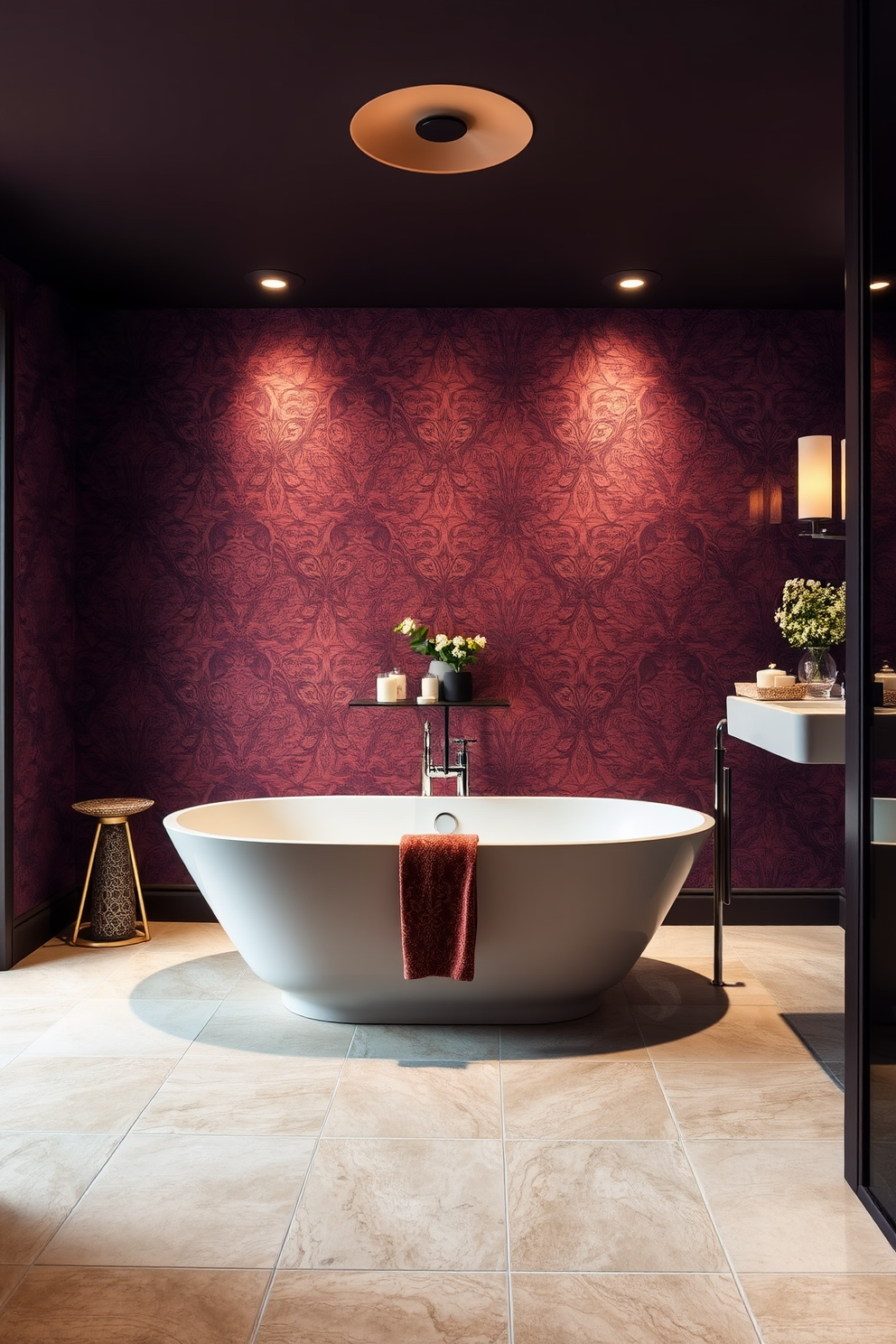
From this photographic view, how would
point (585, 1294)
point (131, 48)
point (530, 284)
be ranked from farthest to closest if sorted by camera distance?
point (530, 284)
point (131, 48)
point (585, 1294)

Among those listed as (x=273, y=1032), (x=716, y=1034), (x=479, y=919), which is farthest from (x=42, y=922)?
(x=716, y=1034)

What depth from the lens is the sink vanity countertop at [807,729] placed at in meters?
2.03

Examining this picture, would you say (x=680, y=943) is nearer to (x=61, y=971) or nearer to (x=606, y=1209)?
(x=606, y=1209)

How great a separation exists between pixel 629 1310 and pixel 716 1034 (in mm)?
1355

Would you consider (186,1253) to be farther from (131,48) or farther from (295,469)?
(295,469)

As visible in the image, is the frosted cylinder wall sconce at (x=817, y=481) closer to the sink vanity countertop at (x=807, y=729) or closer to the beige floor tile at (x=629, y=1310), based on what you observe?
the sink vanity countertop at (x=807, y=729)

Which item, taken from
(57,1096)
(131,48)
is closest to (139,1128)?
(57,1096)

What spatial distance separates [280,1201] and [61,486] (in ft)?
10.0

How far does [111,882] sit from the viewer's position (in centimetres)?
404

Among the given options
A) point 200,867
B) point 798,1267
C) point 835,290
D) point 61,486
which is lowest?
point 798,1267

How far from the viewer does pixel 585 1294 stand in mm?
1803

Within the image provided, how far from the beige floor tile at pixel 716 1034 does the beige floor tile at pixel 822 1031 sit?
0.03m

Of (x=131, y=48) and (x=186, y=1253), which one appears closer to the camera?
(x=186, y=1253)

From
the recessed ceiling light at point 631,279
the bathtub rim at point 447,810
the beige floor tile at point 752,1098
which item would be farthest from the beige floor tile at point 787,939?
the recessed ceiling light at point 631,279
